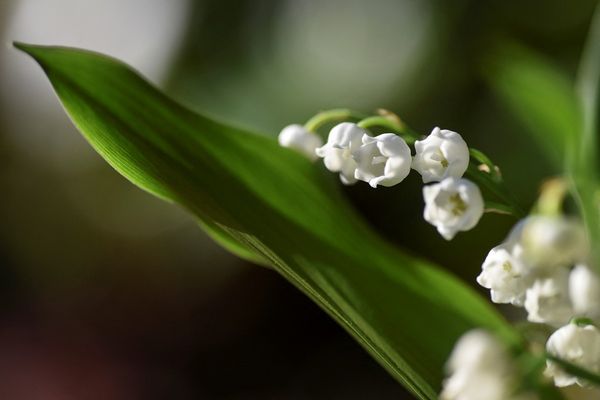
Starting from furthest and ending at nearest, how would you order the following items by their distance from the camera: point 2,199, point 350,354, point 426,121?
point 2,199 → point 350,354 → point 426,121

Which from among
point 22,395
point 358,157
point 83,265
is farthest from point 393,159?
point 83,265

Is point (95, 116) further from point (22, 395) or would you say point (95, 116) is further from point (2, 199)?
point (2, 199)

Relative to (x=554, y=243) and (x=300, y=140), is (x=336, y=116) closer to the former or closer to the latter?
(x=300, y=140)

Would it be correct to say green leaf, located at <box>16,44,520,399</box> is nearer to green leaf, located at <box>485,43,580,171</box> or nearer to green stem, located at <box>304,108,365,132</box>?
green stem, located at <box>304,108,365,132</box>

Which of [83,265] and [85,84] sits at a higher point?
[85,84]

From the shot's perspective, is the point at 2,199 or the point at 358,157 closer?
the point at 358,157

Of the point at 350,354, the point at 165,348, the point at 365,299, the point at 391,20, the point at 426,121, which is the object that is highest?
the point at 391,20

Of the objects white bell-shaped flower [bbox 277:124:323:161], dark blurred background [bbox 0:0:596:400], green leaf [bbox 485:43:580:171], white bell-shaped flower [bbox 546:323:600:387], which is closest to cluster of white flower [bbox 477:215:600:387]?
white bell-shaped flower [bbox 546:323:600:387]

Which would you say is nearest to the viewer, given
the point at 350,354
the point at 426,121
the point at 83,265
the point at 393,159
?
the point at 393,159

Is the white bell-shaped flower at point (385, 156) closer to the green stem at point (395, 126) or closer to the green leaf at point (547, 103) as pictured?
the green stem at point (395, 126)
